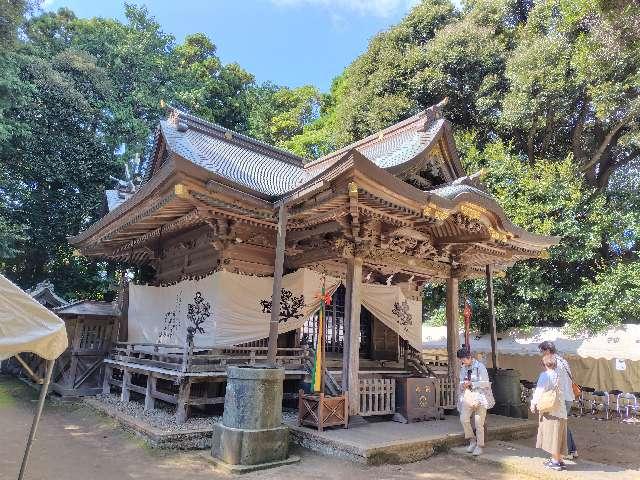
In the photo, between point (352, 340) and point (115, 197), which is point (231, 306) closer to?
point (352, 340)

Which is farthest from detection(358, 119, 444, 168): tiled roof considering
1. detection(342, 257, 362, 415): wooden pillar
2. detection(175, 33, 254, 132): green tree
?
detection(175, 33, 254, 132): green tree

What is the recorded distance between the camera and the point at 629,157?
19594mm

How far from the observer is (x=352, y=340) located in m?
7.83

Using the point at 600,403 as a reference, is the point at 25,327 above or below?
above

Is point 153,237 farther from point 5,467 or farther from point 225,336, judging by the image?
point 5,467

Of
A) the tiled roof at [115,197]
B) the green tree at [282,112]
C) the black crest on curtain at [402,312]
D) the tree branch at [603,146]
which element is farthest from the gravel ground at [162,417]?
the green tree at [282,112]

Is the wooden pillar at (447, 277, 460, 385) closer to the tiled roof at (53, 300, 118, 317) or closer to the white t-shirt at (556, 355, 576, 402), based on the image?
the white t-shirt at (556, 355, 576, 402)

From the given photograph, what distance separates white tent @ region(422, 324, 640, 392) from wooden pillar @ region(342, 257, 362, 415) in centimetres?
715

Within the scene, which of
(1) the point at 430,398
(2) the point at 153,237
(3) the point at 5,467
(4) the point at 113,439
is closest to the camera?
(3) the point at 5,467

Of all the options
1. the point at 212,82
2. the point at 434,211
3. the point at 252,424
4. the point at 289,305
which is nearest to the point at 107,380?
the point at 289,305

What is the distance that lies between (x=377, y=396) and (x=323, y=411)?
146 cm

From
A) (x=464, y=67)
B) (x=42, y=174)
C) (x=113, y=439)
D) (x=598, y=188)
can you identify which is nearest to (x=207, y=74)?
(x=42, y=174)

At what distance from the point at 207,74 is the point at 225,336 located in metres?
25.2

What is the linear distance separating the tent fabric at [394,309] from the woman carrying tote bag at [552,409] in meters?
4.25
